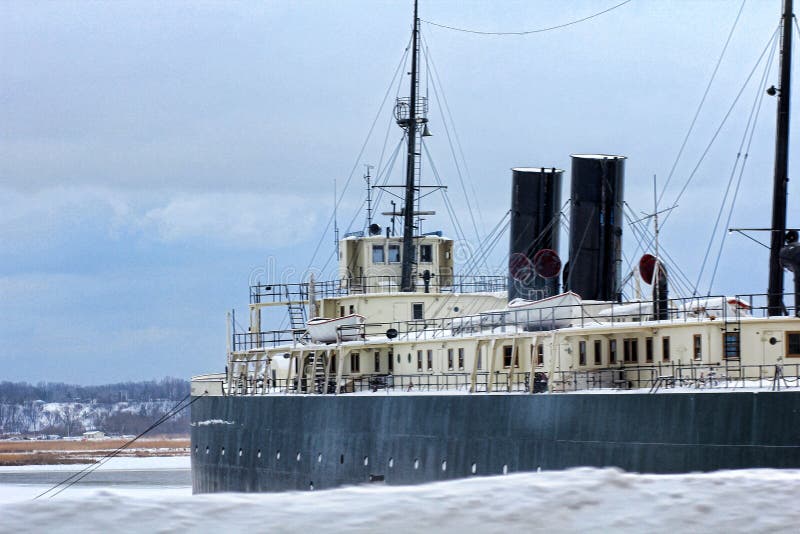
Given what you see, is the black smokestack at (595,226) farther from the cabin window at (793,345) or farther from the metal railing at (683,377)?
the cabin window at (793,345)

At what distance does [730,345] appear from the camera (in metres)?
34.0

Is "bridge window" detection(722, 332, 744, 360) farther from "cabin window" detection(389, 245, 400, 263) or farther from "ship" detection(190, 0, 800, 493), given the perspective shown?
"cabin window" detection(389, 245, 400, 263)

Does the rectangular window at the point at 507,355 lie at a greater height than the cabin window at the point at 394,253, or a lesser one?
lesser

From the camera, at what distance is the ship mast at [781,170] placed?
1549 inches

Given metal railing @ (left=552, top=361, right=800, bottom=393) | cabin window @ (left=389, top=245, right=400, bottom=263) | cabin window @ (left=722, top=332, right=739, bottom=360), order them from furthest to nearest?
cabin window @ (left=389, top=245, right=400, bottom=263) → cabin window @ (left=722, top=332, right=739, bottom=360) → metal railing @ (left=552, top=361, right=800, bottom=393)

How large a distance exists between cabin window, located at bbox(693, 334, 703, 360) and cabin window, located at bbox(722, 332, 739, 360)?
2.12 ft

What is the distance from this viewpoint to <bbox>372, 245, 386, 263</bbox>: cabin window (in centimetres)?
5534

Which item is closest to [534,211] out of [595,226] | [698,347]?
[595,226]

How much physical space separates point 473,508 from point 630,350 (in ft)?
93.5

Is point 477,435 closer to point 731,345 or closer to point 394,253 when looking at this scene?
point 731,345

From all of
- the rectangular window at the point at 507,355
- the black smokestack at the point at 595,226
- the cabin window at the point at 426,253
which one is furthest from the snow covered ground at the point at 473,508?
the cabin window at the point at 426,253

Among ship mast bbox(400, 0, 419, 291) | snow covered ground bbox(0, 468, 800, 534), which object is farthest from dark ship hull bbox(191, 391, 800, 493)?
snow covered ground bbox(0, 468, 800, 534)

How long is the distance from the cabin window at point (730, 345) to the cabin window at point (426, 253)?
75.4 ft

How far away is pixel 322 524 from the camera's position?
9016 mm
